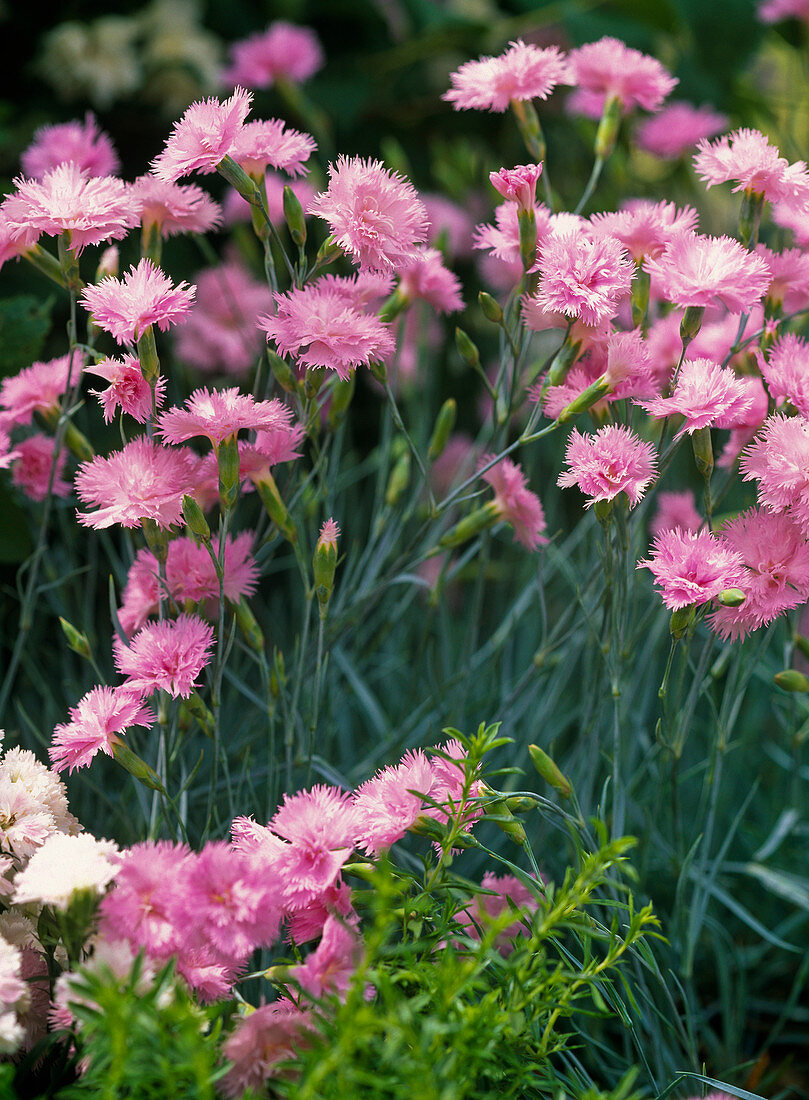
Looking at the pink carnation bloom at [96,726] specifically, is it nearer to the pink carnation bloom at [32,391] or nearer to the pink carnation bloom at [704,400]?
the pink carnation bloom at [32,391]

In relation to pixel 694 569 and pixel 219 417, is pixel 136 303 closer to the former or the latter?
pixel 219 417

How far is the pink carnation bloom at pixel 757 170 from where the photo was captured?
555mm

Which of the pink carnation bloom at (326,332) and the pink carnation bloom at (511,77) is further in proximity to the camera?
the pink carnation bloom at (511,77)

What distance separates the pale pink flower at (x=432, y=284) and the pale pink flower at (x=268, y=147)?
126 millimetres

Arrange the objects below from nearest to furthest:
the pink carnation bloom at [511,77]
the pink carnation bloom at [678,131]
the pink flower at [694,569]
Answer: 1. the pink flower at [694,569]
2. the pink carnation bloom at [511,77]
3. the pink carnation bloom at [678,131]

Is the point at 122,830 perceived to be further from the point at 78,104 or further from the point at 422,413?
the point at 78,104

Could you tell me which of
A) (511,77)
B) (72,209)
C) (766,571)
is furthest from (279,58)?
(766,571)

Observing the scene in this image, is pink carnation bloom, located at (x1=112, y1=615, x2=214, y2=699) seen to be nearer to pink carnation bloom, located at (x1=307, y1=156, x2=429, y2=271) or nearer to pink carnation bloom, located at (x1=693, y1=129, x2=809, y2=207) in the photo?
pink carnation bloom, located at (x1=307, y1=156, x2=429, y2=271)

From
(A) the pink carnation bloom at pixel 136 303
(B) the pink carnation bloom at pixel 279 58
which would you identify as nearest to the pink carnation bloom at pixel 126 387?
(A) the pink carnation bloom at pixel 136 303

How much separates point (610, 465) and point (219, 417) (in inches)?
8.3

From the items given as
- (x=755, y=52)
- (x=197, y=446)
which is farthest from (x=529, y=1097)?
(x=755, y=52)

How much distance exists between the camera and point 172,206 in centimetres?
59

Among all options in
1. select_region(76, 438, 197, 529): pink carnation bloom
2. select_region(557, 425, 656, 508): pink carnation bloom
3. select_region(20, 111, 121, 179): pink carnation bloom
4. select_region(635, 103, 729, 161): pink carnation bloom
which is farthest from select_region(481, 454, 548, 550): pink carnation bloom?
select_region(635, 103, 729, 161): pink carnation bloom

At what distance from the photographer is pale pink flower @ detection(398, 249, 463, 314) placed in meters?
0.66
